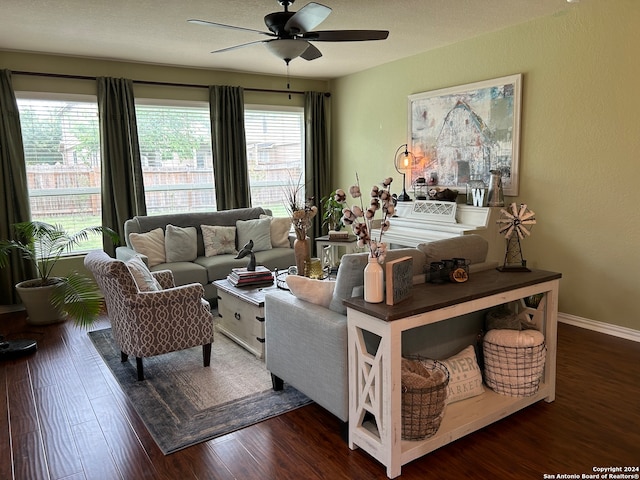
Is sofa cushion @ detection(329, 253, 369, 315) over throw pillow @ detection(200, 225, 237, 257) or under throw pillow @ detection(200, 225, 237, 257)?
over

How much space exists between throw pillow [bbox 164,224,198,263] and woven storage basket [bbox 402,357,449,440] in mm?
3288

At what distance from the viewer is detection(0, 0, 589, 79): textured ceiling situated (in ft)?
12.2

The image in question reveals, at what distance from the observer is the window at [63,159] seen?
5203 mm

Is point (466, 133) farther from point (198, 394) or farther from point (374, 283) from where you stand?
point (198, 394)

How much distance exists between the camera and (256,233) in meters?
5.53

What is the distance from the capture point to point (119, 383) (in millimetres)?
3273

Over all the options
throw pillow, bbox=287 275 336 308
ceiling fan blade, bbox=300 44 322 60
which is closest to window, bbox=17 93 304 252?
ceiling fan blade, bbox=300 44 322 60

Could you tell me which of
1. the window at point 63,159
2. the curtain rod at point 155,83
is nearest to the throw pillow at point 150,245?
the window at point 63,159

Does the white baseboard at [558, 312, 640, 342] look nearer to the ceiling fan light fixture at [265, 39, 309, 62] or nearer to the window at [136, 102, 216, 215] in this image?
the ceiling fan light fixture at [265, 39, 309, 62]

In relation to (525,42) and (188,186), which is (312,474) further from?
(188,186)

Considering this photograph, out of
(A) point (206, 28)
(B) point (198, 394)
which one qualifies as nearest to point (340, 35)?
(A) point (206, 28)

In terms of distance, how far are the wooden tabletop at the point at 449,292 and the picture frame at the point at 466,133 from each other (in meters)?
2.11

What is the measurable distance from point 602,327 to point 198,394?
11.0 feet

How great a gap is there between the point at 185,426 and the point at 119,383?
33.3 inches
